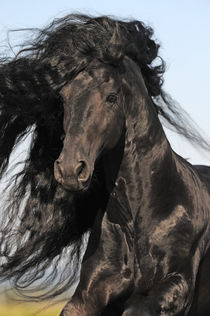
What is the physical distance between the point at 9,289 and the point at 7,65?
2.32 metres

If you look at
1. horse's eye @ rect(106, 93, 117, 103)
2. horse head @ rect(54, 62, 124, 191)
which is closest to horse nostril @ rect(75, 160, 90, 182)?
horse head @ rect(54, 62, 124, 191)

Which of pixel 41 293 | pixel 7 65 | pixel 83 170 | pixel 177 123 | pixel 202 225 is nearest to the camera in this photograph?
pixel 83 170

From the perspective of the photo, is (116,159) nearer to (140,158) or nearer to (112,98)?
(140,158)

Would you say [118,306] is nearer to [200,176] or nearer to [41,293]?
[200,176]

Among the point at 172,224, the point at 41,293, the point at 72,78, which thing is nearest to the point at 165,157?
the point at 172,224

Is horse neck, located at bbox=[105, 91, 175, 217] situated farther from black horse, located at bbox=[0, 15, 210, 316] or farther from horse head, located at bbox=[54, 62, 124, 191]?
horse head, located at bbox=[54, 62, 124, 191]

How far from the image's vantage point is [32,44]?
565cm

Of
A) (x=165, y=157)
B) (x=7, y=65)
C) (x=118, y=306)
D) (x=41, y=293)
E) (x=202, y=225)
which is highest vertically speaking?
(x=7, y=65)

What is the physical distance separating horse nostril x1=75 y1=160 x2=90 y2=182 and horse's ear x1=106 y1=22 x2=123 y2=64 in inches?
31.3

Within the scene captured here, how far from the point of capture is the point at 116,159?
503 centimetres

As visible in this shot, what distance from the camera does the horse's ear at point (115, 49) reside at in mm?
4887

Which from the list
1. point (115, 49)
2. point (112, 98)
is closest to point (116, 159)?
point (112, 98)

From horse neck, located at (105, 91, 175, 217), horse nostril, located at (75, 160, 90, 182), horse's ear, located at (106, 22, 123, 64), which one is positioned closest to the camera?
horse nostril, located at (75, 160, 90, 182)

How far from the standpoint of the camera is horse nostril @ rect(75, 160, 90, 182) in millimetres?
4430
